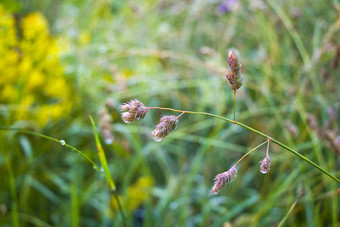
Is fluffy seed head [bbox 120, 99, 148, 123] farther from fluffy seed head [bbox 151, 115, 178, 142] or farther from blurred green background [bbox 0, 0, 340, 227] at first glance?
blurred green background [bbox 0, 0, 340, 227]

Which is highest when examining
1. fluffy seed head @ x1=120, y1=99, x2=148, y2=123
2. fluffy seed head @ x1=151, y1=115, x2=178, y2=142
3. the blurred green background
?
the blurred green background

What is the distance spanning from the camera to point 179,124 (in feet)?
5.76

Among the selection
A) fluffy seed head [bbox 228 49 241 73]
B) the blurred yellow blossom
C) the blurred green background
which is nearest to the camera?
fluffy seed head [bbox 228 49 241 73]

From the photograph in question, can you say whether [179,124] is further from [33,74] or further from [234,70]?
[234,70]

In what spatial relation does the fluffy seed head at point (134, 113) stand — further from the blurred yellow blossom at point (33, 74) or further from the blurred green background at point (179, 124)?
the blurred yellow blossom at point (33, 74)

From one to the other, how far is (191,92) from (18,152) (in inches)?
37.2

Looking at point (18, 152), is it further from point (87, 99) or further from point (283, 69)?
point (283, 69)

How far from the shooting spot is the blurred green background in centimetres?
128

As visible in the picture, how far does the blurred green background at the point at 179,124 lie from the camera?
1278 millimetres

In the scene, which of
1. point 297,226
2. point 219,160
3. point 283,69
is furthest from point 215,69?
point 297,226

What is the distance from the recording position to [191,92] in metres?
1.98

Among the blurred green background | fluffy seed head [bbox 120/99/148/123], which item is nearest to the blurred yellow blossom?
the blurred green background

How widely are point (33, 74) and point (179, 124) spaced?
2.40 ft

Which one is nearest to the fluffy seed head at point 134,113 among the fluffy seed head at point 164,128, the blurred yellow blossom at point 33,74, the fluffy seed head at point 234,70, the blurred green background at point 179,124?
the fluffy seed head at point 164,128
